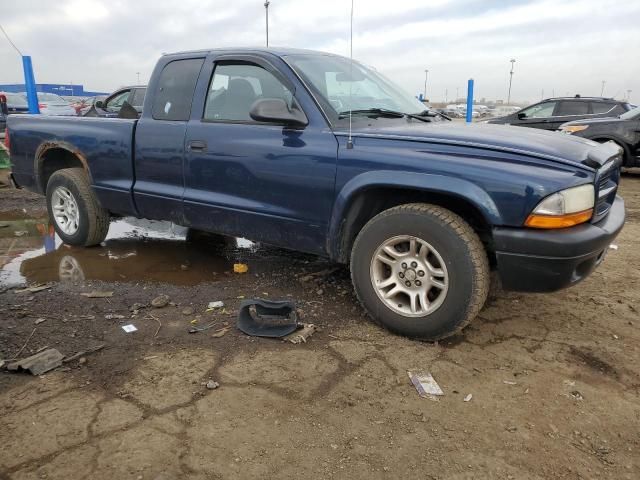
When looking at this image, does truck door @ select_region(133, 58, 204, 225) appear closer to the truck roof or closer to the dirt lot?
the truck roof

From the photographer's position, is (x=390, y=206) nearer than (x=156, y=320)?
Yes

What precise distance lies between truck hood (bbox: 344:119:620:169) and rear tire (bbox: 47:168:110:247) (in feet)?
9.33

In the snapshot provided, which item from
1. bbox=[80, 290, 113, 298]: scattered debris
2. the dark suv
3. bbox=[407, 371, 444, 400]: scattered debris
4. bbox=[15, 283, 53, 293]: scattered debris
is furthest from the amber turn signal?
the dark suv

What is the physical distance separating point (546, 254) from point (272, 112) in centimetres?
185

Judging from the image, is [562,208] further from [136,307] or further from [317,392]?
[136,307]

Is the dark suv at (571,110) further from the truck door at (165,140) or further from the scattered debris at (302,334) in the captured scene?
the scattered debris at (302,334)

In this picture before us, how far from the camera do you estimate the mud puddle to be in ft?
14.3

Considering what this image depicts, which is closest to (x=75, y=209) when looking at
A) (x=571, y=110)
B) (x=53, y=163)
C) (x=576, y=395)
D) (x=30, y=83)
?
(x=53, y=163)

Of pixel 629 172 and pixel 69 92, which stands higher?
pixel 69 92

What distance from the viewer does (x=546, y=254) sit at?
105 inches

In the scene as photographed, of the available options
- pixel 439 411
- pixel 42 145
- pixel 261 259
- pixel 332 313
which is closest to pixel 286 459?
pixel 439 411

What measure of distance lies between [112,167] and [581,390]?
394 cm

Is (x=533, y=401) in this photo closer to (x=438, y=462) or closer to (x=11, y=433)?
(x=438, y=462)

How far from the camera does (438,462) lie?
2104 mm
